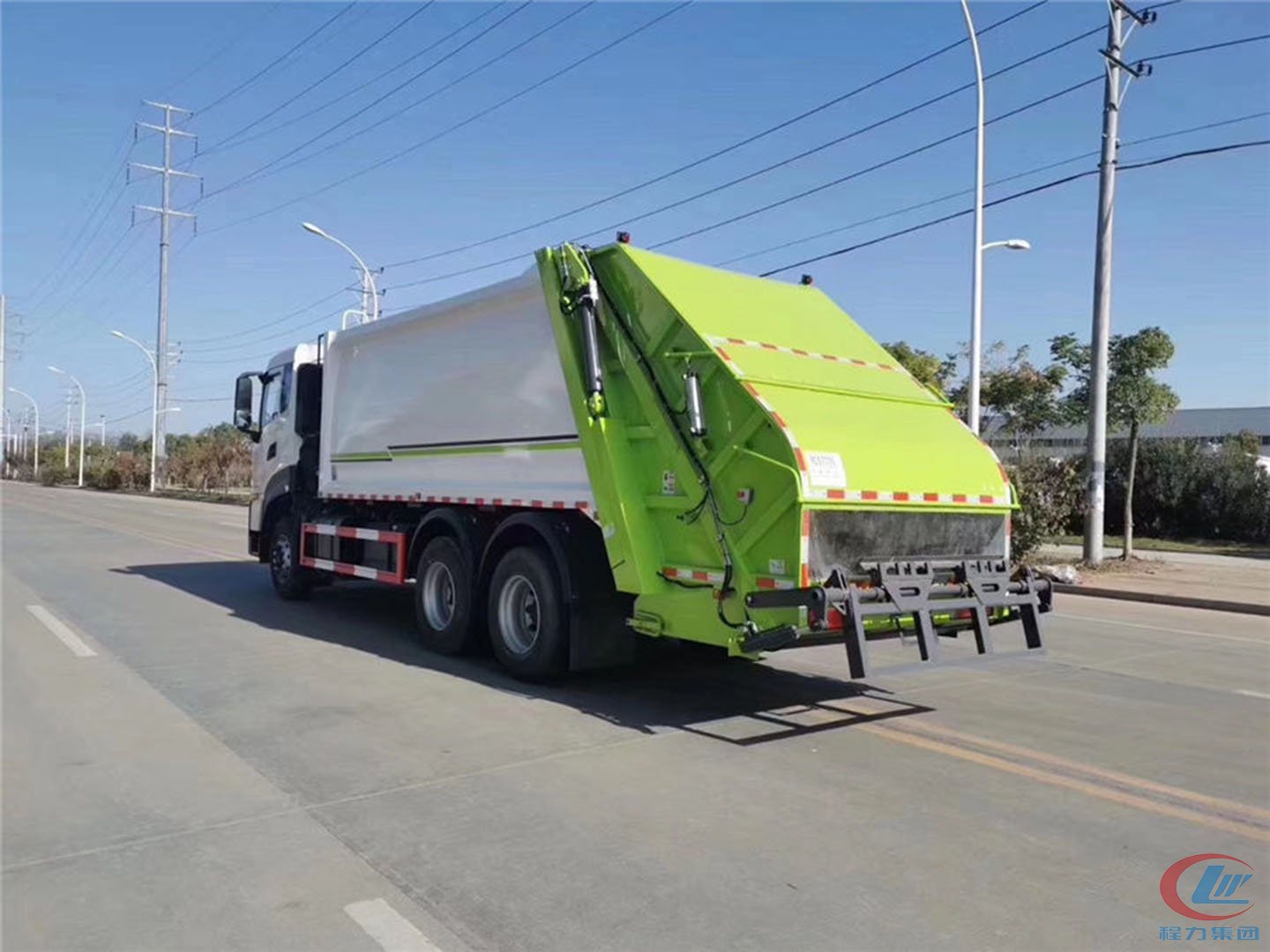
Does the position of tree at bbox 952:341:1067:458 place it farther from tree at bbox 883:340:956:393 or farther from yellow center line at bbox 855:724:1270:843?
yellow center line at bbox 855:724:1270:843

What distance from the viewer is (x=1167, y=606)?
14453mm

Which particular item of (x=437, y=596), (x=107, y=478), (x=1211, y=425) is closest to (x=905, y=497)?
(x=437, y=596)

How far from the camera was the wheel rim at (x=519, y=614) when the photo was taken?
7672 millimetres

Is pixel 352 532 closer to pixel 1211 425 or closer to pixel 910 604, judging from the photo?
pixel 910 604

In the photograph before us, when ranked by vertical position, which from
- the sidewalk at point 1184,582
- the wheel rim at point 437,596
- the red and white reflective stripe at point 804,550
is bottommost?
the sidewalk at point 1184,582

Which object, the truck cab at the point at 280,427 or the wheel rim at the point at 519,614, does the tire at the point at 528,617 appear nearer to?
the wheel rim at the point at 519,614

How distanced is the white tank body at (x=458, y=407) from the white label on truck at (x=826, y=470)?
1.79 meters

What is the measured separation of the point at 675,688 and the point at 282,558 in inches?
261

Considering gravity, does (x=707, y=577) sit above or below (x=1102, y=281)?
below

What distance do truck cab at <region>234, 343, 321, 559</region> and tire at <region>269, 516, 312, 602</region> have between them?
22 cm

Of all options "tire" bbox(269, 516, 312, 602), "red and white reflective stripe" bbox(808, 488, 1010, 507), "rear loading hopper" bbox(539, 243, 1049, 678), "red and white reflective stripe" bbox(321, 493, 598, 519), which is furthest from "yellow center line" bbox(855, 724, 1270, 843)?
"tire" bbox(269, 516, 312, 602)

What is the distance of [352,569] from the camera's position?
10438 millimetres

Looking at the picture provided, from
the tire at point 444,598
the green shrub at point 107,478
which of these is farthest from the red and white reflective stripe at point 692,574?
the green shrub at point 107,478

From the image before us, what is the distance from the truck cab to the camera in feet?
38.8
